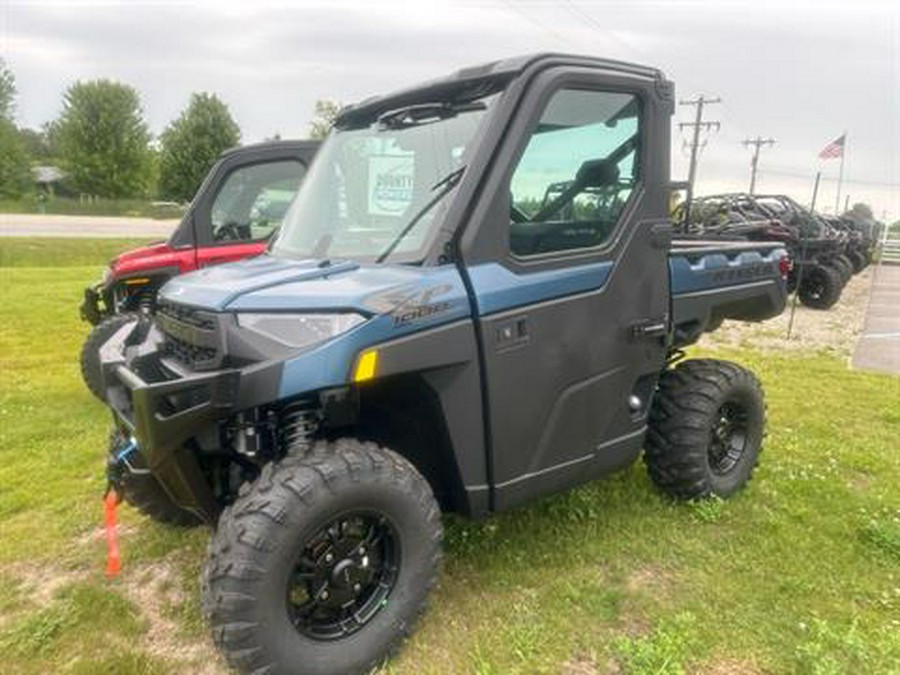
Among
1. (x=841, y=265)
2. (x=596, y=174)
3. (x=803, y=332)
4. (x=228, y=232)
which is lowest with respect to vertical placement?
(x=803, y=332)

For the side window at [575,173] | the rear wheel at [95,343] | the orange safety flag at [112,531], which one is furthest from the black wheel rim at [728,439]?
the rear wheel at [95,343]

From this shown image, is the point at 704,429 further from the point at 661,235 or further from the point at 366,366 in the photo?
the point at 366,366

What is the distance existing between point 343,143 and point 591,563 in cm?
240

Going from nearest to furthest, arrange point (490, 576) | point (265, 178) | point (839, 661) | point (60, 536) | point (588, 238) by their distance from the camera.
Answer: point (839, 661)
point (588, 238)
point (490, 576)
point (60, 536)
point (265, 178)

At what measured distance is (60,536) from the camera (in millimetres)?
4035

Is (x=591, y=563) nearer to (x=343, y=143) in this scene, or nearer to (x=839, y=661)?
(x=839, y=661)

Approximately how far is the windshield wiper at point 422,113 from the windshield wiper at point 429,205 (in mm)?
335

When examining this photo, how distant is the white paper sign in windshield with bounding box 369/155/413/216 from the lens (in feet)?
10.4

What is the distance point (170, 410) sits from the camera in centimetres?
260

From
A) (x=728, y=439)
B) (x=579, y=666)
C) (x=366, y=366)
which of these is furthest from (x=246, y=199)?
(x=579, y=666)

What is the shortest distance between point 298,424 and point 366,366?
0.43 m

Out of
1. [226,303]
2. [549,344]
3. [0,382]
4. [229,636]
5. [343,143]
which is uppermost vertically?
[343,143]

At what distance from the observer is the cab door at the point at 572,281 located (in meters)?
2.96

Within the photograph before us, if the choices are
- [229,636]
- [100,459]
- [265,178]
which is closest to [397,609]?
[229,636]
